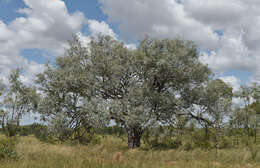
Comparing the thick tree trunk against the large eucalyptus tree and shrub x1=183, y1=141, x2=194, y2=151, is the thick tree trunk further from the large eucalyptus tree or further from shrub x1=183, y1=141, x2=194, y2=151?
shrub x1=183, y1=141, x2=194, y2=151

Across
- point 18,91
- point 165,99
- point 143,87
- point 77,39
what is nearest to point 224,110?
point 165,99

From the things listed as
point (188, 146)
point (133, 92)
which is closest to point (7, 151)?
point (133, 92)

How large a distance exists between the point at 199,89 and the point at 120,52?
7346 millimetres

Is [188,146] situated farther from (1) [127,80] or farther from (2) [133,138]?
(1) [127,80]

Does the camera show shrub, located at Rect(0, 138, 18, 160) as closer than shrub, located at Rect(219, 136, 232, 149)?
Yes

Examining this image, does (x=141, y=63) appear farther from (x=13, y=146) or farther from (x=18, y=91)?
(x=18, y=91)

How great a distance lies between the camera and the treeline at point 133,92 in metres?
19.8

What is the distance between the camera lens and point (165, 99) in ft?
66.7

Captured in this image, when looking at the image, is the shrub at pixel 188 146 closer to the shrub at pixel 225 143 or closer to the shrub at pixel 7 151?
the shrub at pixel 225 143

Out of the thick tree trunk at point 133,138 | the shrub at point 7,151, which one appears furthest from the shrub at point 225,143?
the shrub at point 7,151

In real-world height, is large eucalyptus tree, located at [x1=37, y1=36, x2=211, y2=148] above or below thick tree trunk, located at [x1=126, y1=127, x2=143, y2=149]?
above

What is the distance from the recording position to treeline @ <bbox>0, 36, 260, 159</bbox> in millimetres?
19781

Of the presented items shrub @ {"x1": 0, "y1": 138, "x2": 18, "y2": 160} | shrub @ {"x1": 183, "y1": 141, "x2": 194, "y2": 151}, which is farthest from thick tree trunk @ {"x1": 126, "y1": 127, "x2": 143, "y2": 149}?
shrub @ {"x1": 0, "y1": 138, "x2": 18, "y2": 160}

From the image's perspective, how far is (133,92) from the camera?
1989 centimetres
